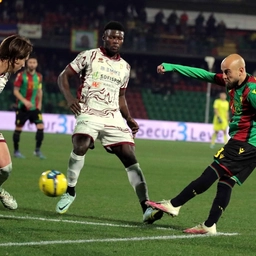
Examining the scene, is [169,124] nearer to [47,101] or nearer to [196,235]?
[47,101]

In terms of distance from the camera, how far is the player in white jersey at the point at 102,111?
333 inches

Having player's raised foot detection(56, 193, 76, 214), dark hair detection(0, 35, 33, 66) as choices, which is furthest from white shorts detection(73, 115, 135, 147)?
dark hair detection(0, 35, 33, 66)

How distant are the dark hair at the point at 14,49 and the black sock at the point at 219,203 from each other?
2.35 meters

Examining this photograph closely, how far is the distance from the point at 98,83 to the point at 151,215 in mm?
1716

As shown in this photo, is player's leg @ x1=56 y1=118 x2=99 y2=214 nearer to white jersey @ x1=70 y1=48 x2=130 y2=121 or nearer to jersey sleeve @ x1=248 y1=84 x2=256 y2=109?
white jersey @ x1=70 y1=48 x2=130 y2=121

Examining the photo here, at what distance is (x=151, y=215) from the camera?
7875 millimetres

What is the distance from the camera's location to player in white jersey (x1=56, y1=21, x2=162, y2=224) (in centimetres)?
846

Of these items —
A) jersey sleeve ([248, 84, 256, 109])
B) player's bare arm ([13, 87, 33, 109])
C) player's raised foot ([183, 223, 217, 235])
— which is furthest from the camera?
player's bare arm ([13, 87, 33, 109])

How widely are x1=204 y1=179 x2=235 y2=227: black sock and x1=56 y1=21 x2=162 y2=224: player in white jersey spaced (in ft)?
4.14

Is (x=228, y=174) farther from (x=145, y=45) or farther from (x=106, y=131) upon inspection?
(x=145, y=45)

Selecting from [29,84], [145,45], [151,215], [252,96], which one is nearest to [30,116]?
[29,84]

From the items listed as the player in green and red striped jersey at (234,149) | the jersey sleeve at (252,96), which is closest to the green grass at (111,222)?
the player in green and red striped jersey at (234,149)

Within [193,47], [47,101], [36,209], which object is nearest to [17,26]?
[47,101]

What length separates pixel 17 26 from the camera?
41.8 metres
